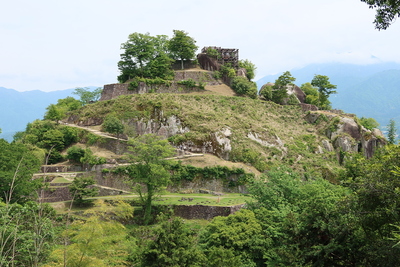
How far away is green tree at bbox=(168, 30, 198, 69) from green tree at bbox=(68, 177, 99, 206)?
3248 centimetres

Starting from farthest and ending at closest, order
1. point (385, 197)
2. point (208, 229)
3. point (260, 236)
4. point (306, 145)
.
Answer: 1. point (306, 145)
2. point (208, 229)
3. point (260, 236)
4. point (385, 197)

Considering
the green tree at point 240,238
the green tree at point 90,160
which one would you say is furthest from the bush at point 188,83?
the green tree at point 240,238

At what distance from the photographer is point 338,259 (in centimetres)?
1526

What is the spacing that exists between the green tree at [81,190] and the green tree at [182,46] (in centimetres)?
3248

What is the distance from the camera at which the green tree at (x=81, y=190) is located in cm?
2978

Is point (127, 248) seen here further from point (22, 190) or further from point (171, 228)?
point (22, 190)

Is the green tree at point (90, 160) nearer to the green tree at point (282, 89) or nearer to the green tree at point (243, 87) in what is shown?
the green tree at point (243, 87)

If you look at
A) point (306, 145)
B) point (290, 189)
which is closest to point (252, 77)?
point (306, 145)

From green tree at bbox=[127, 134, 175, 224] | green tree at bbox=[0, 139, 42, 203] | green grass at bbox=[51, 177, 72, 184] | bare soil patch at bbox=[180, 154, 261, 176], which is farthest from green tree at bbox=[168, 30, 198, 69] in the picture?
green tree at bbox=[0, 139, 42, 203]

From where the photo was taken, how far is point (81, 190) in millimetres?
30047

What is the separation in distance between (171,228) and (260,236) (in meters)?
5.82

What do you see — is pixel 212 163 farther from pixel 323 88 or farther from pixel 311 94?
pixel 323 88

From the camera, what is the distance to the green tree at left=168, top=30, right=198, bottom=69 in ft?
183

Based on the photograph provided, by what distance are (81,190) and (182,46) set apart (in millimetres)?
34558
